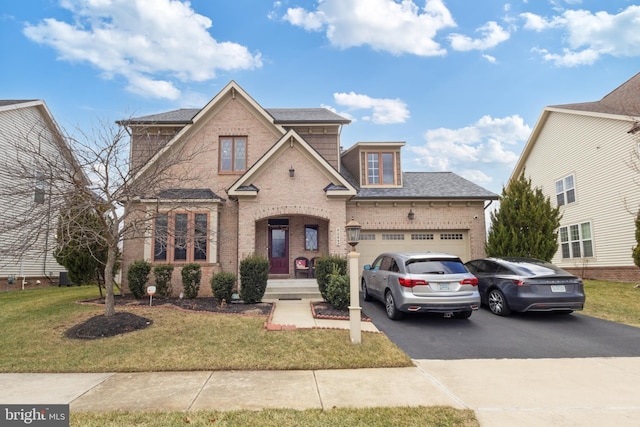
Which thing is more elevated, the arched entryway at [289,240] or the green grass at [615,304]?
the arched entryway at [289,240]

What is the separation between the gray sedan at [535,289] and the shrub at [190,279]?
9594 mm

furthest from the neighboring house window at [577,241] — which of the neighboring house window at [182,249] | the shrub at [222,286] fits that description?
the neighboring house window at [182,249]

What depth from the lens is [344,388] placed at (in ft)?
16.4

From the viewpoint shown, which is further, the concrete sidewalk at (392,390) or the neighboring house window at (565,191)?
the neighboring house window at (565,191)

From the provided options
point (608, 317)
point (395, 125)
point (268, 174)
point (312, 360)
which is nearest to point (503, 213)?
point (608, 317)

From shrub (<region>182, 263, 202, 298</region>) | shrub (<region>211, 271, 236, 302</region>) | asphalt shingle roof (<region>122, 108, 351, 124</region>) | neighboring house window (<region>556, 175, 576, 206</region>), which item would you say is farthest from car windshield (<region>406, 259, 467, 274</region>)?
neighboring house window (<region>556, 175, 576, 206</region>)

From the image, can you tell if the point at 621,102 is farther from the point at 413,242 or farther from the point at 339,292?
the point at 339,292

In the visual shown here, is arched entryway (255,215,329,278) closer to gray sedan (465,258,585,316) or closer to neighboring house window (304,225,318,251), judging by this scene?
neighboring house window (304,225,318,251)

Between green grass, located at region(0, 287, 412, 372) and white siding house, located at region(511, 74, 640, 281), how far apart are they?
50.8ft

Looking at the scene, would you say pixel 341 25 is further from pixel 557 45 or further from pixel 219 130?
pixel 557 45

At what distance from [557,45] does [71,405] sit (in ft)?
59.4

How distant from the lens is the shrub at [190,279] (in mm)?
12570

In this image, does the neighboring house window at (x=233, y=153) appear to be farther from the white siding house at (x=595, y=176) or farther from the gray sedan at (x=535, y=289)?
the white siding house at (x=595, y=176)

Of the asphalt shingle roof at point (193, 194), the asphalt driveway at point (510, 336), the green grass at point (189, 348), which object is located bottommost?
the asphalt driveway at point (510, 336)
